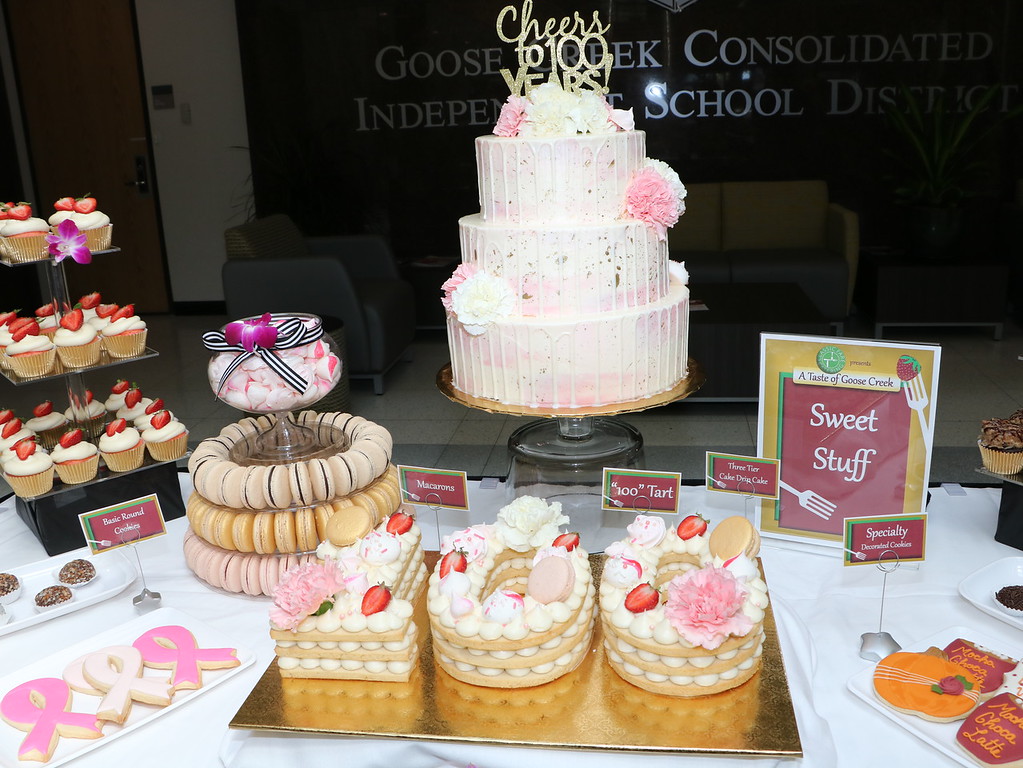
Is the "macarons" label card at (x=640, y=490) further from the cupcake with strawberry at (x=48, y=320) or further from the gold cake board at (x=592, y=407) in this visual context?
the cupcake with strawberry at (x=48, y=320)

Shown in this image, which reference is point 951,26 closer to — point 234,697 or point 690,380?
point 690,380

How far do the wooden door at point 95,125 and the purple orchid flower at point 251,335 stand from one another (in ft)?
19.7

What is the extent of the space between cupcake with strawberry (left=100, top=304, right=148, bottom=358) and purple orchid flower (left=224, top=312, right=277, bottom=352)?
28.0 inches

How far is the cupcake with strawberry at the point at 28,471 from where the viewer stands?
2.09 m

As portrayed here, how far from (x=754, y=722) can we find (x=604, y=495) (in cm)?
65

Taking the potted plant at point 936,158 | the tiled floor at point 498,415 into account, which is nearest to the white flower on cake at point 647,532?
the tiled floor at point 498,415

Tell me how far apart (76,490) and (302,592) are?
937 millimetres

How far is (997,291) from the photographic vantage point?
221 inches

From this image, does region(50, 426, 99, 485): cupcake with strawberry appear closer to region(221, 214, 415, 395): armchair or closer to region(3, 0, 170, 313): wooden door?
region(221, 214, 415, 395): armchair

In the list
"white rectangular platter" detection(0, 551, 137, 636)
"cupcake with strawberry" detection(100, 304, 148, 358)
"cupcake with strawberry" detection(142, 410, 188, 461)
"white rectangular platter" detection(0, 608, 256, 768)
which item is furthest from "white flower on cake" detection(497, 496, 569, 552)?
"cupcake with strawberry" detection(100, 304, 148, 358)

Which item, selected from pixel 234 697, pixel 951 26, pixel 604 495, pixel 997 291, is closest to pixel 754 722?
pixel 604 495

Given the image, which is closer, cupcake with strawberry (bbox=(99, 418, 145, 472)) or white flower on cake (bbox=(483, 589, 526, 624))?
white flower on cake (bbox=(483, 589, 526, 624))

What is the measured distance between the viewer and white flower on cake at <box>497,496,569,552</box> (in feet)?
5.44

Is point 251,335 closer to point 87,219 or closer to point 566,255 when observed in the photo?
point 566,255
